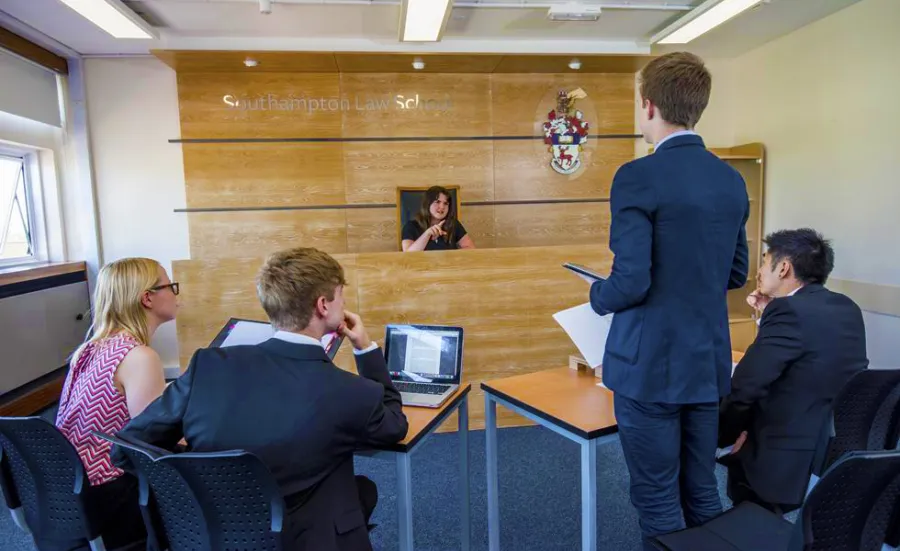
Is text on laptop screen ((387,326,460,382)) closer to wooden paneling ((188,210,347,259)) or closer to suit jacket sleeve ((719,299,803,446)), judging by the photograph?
suit jacket sleeve ((719,299,803,446))

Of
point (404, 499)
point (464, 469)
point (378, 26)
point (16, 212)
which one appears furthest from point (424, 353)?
point (16, 212)

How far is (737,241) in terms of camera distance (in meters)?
1.60

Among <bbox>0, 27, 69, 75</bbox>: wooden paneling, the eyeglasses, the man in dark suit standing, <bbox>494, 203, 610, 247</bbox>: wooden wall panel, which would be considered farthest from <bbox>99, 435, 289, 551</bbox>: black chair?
<bbox>0, 27, 69, 75</bbox>: wooden paneling

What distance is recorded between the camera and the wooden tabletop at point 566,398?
66.4 inches

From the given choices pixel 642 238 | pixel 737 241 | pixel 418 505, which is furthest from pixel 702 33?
pixel 418 505

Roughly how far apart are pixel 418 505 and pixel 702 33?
4192 mm

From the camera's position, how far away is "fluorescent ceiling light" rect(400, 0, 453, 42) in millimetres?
3539

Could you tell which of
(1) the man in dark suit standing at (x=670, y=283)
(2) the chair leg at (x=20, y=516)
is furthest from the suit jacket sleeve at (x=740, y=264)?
(2) the chair leg at (x=20, y=516)

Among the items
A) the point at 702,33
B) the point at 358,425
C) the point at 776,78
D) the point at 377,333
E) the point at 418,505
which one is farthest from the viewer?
the point at 776,78

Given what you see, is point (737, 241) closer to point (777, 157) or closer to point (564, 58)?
point (564, 58)

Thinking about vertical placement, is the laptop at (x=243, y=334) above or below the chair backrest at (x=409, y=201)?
below

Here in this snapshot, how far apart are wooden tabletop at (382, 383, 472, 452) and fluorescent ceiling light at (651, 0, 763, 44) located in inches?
138

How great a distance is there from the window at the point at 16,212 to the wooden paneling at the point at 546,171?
159 inches

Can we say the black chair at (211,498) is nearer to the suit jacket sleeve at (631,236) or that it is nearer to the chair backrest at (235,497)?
the chair backrest at (235,497)
